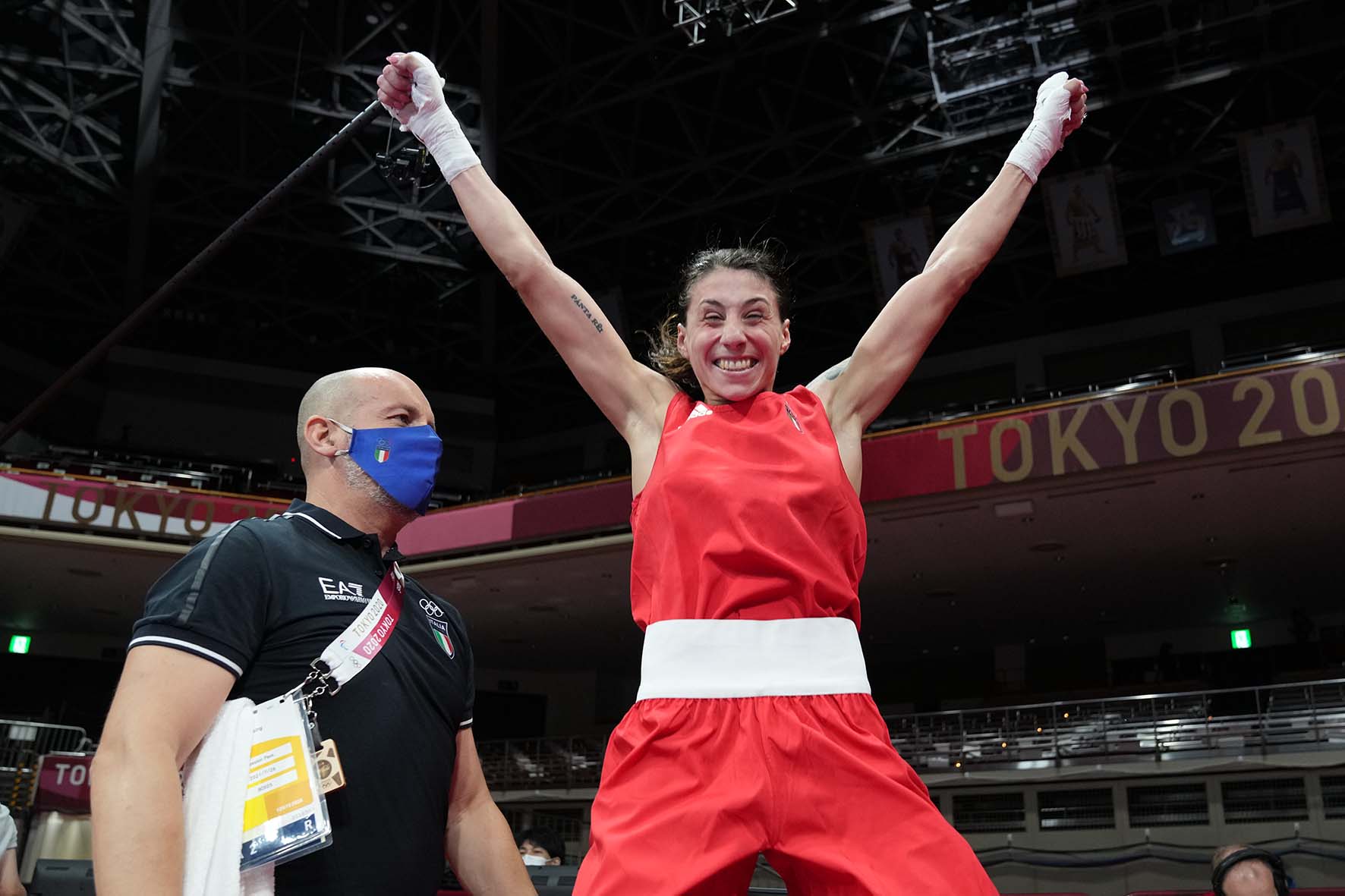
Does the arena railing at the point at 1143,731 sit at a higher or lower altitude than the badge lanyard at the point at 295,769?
higher

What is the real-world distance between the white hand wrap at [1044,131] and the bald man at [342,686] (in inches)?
58.4

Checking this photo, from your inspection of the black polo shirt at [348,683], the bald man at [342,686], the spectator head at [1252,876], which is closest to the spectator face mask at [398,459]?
the bald man at [342,686]

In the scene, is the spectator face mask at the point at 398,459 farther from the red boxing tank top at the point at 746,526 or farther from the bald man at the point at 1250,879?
the bald man at the point at 1250,879

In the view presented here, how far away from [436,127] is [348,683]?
1.33 m

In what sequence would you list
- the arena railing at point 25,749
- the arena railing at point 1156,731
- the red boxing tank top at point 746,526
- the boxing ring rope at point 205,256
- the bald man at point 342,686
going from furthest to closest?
the arena railing at point 25,749 → the arena railing at point 1156,731 → the boxing ring rope at point 205,256 → the red boxing tank top at point 746,526 → the bald man at point 342,686

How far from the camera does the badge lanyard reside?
1.75 meters

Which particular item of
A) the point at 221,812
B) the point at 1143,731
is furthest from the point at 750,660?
the point at 1143,731

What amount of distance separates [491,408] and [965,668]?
527 inches

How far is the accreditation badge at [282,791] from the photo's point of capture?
5.73 ft

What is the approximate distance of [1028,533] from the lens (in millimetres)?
16172

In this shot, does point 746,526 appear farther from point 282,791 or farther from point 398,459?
point 282,791

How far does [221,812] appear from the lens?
174cm

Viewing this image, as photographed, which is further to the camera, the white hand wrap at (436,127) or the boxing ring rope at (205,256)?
the boxing ring rope at (205,256)

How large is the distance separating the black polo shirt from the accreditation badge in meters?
0.06
